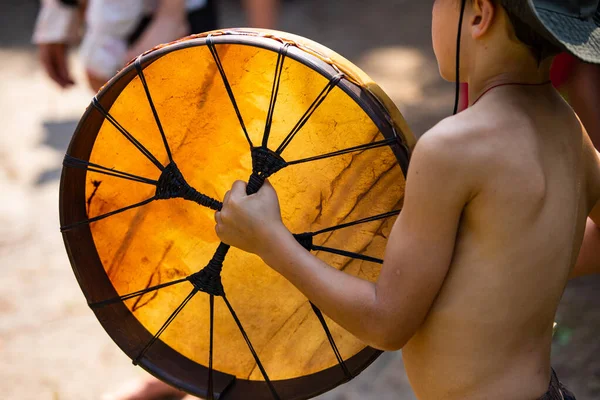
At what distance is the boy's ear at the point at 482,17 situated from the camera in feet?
3.42

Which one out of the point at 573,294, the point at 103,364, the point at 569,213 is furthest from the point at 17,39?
the point at 569,213

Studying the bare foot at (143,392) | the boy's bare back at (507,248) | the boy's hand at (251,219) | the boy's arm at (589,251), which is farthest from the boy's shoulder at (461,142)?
the bare foot at (143,392)

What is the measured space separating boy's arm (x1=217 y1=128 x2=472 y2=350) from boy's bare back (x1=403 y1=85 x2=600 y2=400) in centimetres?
3

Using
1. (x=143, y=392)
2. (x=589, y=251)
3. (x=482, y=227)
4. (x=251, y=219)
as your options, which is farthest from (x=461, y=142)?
(x=143, y=392)

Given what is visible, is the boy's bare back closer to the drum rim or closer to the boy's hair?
the boy's hair

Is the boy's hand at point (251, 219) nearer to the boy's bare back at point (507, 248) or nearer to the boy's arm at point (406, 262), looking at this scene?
the boy's arm at point (406, 262)

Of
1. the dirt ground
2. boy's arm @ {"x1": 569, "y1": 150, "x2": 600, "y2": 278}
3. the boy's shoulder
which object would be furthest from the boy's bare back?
the dirt ground

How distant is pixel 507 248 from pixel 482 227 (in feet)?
0.15

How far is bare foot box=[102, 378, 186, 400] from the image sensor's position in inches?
87.4

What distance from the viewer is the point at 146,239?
59.6 inches

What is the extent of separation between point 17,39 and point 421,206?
17.2ft

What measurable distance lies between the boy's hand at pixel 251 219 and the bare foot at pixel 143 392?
117 cm

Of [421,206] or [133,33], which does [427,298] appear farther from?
[133,33]

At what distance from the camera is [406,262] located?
1.04 metres
